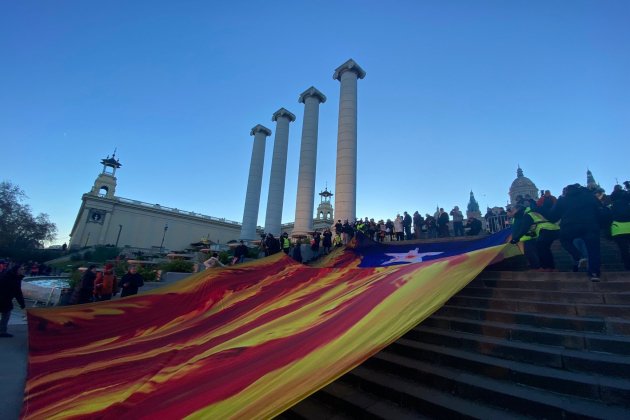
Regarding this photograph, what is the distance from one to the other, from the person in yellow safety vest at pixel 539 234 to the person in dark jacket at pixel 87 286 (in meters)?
11.1

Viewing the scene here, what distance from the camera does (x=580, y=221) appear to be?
5172mm

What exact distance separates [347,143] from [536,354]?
24661mm

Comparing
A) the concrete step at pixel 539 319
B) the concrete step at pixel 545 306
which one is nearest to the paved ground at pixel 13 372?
the concrete step at pixel 539 319

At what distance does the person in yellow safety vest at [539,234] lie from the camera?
5980 mm

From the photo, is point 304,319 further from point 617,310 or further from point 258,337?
point 617,310

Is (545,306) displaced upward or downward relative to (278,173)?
downward

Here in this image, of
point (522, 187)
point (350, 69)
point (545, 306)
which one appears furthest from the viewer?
point (522, 187)

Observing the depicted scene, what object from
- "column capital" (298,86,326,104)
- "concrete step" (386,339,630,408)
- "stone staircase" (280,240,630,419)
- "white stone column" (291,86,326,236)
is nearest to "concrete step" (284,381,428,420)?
"stone staircase" (280,240,630,419)

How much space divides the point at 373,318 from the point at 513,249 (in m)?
5.23

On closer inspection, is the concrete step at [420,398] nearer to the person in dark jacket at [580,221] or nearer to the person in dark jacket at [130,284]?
the person in dark jacket at [580,221]

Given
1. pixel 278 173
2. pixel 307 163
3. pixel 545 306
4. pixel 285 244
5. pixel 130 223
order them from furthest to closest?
pixel 130 223
pixel 278 173
pixel 307 163
pixel 285 244
pixel 545 306

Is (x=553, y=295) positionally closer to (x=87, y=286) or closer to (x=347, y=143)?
(x=87, y=286)

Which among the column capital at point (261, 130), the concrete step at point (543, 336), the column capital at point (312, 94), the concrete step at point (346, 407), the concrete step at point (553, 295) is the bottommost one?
the concrete step at point (346, 407)

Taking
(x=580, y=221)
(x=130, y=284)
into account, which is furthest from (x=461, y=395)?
(x=130, y=284)
